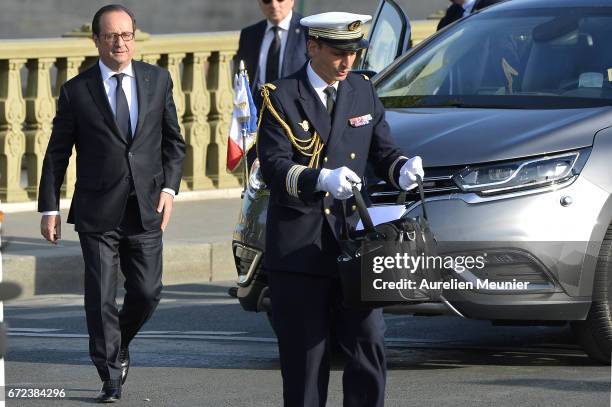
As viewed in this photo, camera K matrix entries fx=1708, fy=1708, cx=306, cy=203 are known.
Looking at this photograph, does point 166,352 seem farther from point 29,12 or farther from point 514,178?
point 29,12

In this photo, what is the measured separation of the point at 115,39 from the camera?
24.0 feet

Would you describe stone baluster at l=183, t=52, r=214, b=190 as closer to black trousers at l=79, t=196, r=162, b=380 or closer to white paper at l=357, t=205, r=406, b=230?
black trousers at l=79, t=196, r=162, b=380

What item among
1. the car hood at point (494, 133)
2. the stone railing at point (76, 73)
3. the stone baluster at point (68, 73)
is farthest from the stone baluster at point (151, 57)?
the car hood at point (494, 133)

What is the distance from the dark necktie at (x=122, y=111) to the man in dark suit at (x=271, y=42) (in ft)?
8.95

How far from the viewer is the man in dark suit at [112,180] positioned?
730 cm

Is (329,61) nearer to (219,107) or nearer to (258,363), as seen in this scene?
(258,363)

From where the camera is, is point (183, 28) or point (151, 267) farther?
point (183, 28)

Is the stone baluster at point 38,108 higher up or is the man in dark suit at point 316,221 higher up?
the man in dark suit at point 316,221

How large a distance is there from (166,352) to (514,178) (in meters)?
2.12

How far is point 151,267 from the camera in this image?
746 cm

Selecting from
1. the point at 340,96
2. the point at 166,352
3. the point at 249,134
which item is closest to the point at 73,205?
the point at 166,352

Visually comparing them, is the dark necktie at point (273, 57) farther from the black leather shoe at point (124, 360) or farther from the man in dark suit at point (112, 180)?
the black leather shoe at point (124, 360)

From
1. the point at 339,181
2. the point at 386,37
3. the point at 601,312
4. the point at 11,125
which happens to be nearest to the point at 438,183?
the point at 601,312

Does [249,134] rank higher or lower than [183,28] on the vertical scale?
higher
